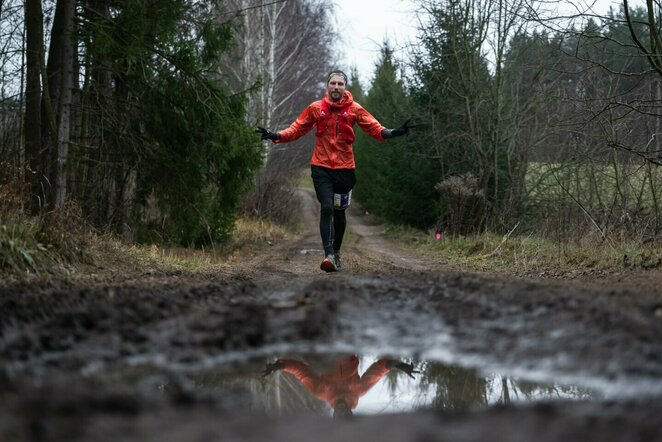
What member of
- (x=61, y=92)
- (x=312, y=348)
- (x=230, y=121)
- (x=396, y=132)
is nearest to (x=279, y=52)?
(x=230, y=121)

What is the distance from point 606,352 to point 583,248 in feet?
20.9

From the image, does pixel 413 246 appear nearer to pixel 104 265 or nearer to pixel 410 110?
pixel 410 110

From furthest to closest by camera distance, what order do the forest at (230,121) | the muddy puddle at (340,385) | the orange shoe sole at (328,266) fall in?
the forest at (230,121) < the orange shoe sole at (328,266) < the muddy puddle at (340,385)

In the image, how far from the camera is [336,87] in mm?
7828

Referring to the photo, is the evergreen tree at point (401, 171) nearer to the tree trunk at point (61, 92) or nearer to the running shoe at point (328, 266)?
the tree trunk at point (61, 92)

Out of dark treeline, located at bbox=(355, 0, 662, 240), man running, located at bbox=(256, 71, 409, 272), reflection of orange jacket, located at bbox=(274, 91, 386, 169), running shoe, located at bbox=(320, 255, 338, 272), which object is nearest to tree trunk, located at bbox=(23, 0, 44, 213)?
man running, located at bbox=(256, 71, 409, 272)

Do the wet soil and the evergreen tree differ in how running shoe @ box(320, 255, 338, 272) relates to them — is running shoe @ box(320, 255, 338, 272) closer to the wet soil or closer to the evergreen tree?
the wet soil

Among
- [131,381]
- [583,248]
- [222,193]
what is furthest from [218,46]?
[131,381]

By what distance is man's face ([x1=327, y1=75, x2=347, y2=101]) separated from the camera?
7832 millimetres

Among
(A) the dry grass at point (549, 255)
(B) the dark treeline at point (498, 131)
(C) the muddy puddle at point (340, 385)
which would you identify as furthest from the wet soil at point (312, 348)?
(B) the dark treeline at point (498, 131)

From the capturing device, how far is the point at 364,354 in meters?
3.07

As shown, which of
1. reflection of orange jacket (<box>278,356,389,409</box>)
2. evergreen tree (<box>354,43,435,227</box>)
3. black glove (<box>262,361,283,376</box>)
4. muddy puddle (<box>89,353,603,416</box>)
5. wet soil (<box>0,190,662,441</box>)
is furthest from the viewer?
evergreen tree (<box>354,43,435,227</box>)

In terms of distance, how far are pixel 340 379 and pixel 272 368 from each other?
0.30 metres

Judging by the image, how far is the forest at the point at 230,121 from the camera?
912 centimetres
